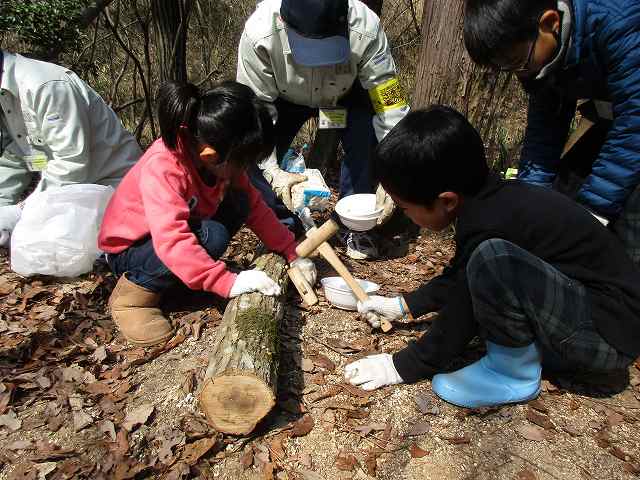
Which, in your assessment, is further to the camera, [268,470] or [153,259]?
[153,259]

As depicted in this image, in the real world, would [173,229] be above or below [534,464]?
above

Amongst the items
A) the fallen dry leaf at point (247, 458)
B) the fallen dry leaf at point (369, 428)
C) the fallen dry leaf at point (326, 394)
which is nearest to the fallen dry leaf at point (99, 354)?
the fallen dry leaf at point (247, 458)

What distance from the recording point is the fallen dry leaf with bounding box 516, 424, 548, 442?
1806mm

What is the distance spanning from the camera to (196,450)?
1709 millimetres

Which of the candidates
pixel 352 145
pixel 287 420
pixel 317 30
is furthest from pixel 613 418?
pixel 317 30

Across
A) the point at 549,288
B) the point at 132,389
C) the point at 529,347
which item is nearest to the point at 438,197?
the point at 549,288

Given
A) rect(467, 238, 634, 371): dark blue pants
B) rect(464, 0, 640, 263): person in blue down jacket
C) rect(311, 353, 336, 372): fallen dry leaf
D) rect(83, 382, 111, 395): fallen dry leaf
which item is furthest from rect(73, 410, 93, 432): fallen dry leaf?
rect(464, 0, 640, 263): person in blue down jacket

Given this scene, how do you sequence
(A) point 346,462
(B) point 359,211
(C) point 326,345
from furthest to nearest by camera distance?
1. (B) point 359,211
2. (C) point 326,345
3. (A) point 346,462

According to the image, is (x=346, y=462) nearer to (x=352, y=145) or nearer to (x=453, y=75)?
(x=352, y=145)

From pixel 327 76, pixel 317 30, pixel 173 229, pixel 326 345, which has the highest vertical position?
pixel 317 30

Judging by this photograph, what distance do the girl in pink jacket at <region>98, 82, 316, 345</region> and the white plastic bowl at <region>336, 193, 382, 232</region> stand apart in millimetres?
401

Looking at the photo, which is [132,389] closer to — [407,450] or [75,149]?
[407,450]

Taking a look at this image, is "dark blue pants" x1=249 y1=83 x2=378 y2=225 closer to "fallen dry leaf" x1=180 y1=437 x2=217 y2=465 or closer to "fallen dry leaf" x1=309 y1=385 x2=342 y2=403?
"fallen dry leaf" x1=309 y1=385 x2=342 y2=403

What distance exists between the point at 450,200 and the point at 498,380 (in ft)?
2.52
